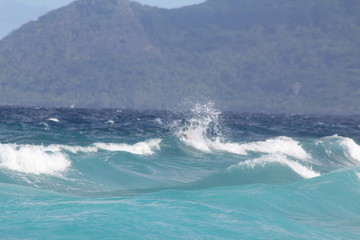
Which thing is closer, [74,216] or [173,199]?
[74,216]

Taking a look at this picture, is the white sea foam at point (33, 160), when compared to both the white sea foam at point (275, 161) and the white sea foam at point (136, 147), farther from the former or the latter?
the white sea foam at point (136, 147)

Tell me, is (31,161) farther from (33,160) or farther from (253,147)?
(253,147)

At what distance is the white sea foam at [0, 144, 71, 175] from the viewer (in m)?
18.2

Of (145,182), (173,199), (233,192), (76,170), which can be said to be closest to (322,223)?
(233,192)

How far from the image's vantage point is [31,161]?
18.8 metres

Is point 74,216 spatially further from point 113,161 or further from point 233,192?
point 113,161

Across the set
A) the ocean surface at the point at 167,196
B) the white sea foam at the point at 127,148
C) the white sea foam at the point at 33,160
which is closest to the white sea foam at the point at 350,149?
the ocean surface at the point at 167,196

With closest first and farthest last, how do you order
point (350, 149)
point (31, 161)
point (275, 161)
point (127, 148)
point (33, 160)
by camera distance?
point (31, 161) → point (33, 160) → point (275, 161) → point (127, 148) → point (350, 149)

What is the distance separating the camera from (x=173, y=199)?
513 inches

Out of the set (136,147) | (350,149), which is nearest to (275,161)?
(136,147)

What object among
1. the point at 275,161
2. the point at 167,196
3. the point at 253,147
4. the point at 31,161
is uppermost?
the point at 253,147

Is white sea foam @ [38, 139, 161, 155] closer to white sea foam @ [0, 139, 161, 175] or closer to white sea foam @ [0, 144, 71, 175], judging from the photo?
white sea foam @ [0, 139, 161, 175]

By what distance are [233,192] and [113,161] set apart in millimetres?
9419

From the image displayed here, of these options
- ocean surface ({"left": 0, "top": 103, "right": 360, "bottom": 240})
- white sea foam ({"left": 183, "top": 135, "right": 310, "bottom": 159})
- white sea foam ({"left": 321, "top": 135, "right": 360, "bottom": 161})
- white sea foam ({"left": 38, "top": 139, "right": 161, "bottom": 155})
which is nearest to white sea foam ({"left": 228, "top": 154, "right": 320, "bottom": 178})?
ocean surface ({"left": 0, "top": 103, "right": 360, "bottom": 240})
